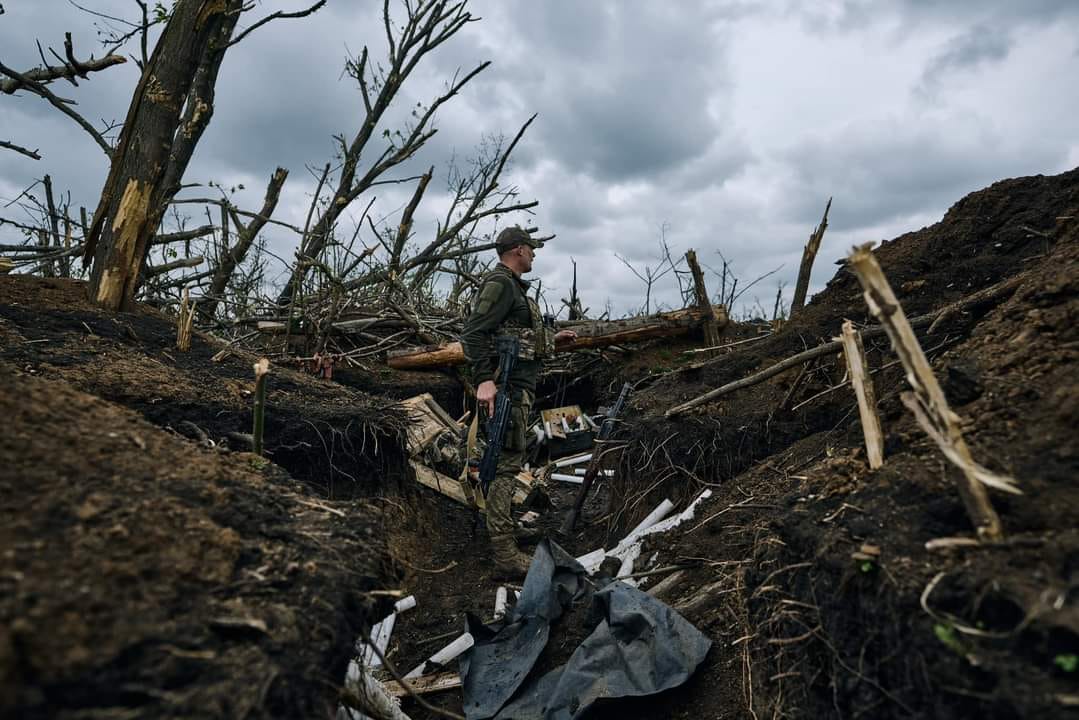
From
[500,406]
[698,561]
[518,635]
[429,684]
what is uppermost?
[500,406]

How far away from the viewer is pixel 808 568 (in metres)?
2.45

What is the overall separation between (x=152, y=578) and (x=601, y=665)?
7.79 ft

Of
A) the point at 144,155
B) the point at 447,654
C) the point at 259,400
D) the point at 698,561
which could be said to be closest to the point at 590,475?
the point at 698,561

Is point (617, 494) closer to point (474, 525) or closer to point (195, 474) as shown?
point (474, 525)

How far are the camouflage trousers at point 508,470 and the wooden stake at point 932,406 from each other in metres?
3.93

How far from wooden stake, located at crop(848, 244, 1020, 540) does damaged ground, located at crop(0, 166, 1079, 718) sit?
83 millimetres

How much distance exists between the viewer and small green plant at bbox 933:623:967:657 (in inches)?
64.5

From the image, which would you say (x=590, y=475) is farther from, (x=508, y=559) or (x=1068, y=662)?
(x=1068, y=662)

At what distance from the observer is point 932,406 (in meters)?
1.94

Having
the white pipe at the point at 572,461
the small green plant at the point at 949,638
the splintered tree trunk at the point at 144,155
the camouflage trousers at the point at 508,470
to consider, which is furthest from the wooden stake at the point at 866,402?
the white pipe at the point at 572,461

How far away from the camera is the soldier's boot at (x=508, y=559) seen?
5.67 metres

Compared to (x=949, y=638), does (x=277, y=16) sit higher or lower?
higher

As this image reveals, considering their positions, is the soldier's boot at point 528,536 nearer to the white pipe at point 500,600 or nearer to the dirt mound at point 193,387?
the white pipe at point 500,600

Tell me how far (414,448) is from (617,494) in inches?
76.3
